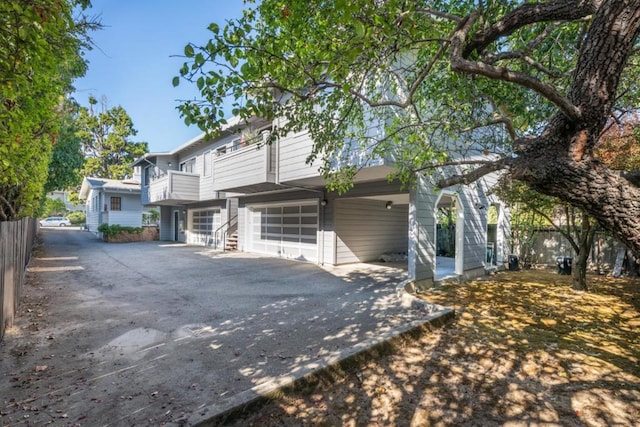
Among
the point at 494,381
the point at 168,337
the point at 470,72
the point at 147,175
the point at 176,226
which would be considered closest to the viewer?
the point at 470,72

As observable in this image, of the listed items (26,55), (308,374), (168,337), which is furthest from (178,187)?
(308,374)

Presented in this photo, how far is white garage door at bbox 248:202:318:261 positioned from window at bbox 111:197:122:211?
14.1 m

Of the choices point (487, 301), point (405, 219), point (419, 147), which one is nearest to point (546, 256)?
point (405, 219)

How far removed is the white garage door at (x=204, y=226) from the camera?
17.5 meters

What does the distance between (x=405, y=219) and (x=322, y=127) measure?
30.9 feet

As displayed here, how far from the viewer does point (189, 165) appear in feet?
61.4

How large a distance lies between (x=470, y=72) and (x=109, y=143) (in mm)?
40539

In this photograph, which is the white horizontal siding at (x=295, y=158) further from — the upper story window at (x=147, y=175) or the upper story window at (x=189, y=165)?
the upper story window at (x=147, y=175)

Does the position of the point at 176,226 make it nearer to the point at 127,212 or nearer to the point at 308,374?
the point at 127,212

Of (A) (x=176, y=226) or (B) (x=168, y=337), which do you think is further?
(A) (x=176, y=226)

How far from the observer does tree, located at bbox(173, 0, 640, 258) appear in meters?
2.33

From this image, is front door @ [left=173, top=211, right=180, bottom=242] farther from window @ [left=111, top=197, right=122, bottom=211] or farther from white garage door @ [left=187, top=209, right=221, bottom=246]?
window @ [left=111, top=197, right=122, bottom=211]

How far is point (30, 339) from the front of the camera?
4.20m

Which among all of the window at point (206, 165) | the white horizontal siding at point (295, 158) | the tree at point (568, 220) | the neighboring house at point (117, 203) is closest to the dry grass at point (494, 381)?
the tree at point (568, 220)
